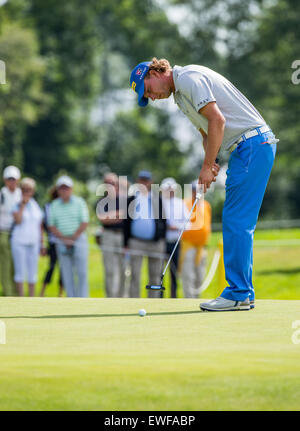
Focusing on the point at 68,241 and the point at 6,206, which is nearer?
the point at 68,241

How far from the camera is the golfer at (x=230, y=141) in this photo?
5.61m

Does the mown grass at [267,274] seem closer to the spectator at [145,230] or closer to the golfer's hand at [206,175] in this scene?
the spectator at [145,230]

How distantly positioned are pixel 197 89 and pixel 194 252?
25.0ft

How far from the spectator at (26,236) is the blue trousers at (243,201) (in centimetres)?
699

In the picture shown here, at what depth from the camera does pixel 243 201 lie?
230 inches

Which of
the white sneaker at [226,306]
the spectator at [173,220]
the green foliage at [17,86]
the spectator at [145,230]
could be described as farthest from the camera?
the green foliage at [17,86]

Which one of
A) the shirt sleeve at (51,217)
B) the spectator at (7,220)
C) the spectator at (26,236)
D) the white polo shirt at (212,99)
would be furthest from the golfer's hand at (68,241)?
the white polo shirt at (212,99)

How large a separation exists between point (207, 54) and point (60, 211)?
37250mm

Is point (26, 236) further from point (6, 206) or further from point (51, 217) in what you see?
point (6, 206)

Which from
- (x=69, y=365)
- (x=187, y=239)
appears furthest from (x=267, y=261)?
(x=69, y=365)

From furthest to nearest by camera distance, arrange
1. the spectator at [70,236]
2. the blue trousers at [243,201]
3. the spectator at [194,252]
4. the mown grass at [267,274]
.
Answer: the mown grass at [267,274] → the spectator at [194,252] → the spectator at [70,236] → the blue trousers at [243,201]

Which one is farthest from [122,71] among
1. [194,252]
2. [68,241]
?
[68,241]

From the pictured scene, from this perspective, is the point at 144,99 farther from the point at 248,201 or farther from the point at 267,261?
the point at 267,261

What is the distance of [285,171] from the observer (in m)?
47.3
